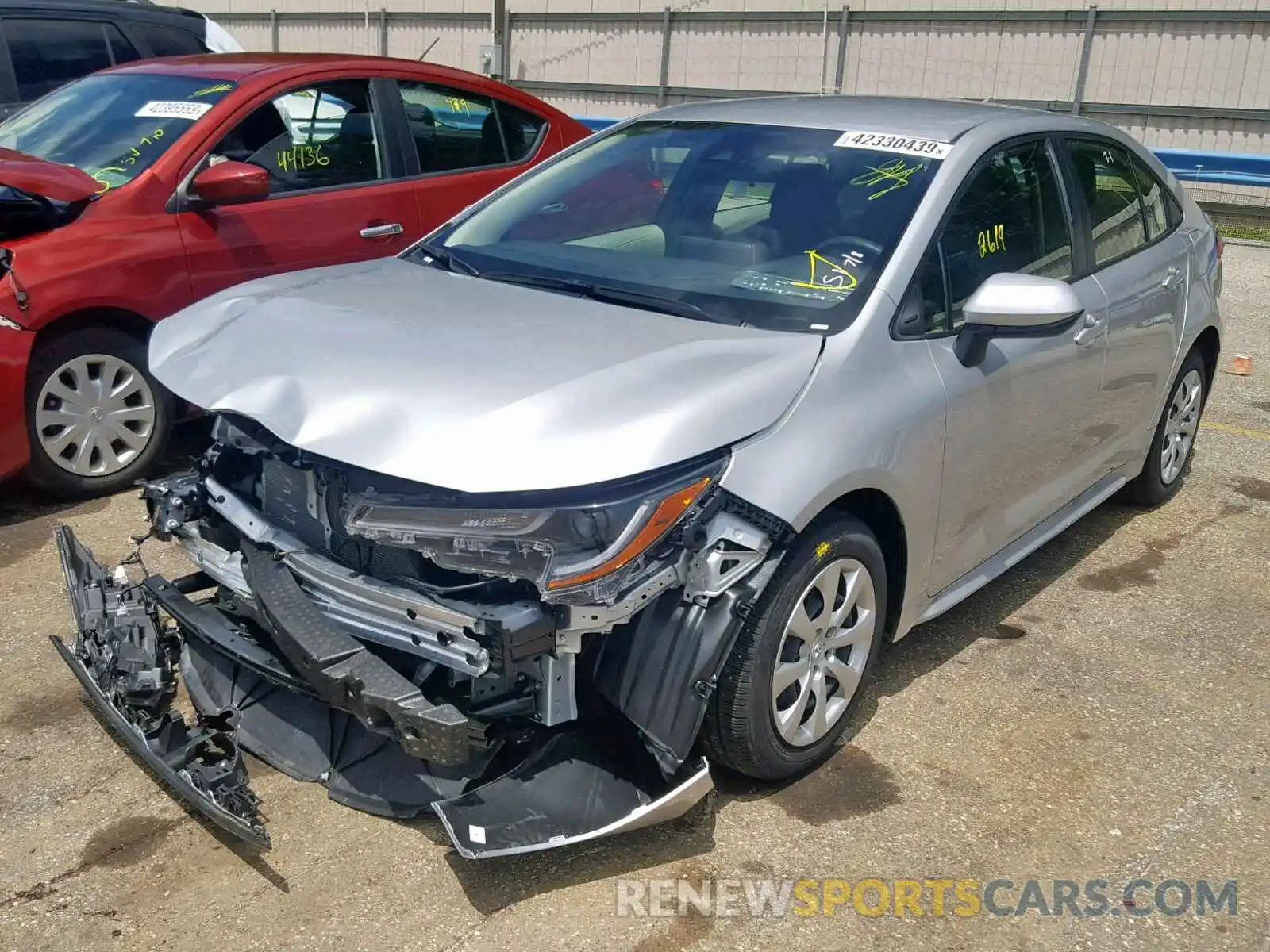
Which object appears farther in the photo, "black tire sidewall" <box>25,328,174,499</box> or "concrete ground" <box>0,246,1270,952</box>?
"black tire sidewall" <box>25,328,174,499</box>

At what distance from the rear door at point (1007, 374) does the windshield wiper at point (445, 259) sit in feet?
4.56

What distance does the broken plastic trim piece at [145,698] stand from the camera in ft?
9.04

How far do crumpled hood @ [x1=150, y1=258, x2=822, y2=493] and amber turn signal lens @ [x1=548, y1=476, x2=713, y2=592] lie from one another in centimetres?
10

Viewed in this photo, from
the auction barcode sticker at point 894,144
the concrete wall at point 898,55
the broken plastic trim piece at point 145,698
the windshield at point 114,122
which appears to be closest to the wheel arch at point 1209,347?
the auction barcode sticker at point 894,144

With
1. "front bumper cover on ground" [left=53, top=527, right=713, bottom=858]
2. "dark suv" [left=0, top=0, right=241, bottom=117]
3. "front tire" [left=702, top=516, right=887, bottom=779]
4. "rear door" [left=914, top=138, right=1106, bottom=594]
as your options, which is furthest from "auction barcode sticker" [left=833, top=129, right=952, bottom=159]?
"dark suv" [left=0, top=0, right=241, bottom=117]

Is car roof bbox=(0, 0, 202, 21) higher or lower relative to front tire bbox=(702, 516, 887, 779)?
higher

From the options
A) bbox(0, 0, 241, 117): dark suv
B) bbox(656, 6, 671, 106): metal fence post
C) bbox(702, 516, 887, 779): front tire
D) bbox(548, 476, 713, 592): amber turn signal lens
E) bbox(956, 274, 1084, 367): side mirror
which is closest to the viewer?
bbox(548, 476, 713, 592): amber turn signal lens

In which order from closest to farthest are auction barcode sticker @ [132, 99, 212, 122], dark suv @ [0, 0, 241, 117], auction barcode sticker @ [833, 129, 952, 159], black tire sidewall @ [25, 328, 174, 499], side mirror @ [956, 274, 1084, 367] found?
side mirror @ [956, 274, 1084, 367]
auction barcode sticker @ [833, 129, 952, 159]
black tire sidewall @ [25, 328, 174, 499]
auction barcode sticker @ [132, 99, 212, 122]
dark suv @ [0, 0, 241, 117]

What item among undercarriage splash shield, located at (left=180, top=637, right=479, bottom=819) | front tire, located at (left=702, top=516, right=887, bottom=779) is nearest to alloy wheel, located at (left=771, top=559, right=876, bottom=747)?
front tire, located at (left=702, top=516, right=887, bottom=779)

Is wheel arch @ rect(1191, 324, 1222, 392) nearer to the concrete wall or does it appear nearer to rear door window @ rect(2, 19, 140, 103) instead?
rear door window @ rect(2, 19, 140, 103)

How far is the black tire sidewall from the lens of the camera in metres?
4.68

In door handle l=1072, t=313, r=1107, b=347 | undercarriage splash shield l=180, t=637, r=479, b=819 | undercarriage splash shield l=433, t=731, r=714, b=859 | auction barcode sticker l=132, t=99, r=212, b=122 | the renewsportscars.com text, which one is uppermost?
auction barcode sticker l=132, t=99, r=212, b=122

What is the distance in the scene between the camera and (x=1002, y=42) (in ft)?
52.3

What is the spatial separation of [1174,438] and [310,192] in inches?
160
